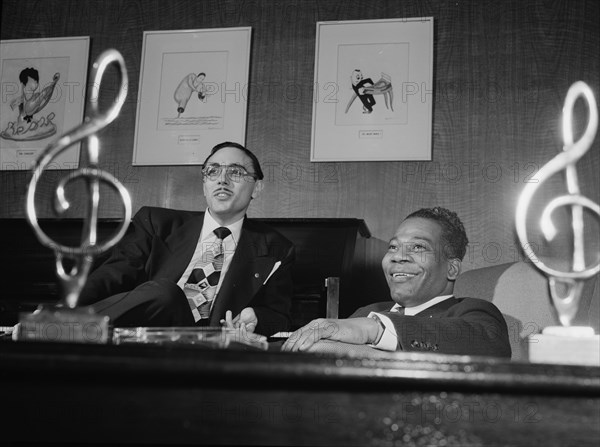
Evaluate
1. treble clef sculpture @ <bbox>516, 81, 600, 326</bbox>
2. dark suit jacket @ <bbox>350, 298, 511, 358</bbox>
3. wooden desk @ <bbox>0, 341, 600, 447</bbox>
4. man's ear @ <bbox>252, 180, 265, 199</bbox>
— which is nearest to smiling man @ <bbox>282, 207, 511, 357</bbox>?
dark suit jacket @ <bbox>350, 298, 511, 358</bbox>

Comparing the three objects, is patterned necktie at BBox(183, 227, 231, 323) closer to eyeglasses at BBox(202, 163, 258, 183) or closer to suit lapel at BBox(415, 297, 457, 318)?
eyeglasses at BBox(202, 163, 258, 183)

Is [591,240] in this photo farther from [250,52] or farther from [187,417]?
[187,417]

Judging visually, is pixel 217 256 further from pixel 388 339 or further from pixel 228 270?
pixel 388 339

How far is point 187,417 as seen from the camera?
73 cm

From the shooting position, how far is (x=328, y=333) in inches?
58.0

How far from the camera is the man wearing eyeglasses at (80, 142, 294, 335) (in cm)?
311

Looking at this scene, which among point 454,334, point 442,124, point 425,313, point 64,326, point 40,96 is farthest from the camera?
point 40,96

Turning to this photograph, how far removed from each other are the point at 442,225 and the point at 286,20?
1506mm

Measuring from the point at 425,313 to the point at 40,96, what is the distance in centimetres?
248

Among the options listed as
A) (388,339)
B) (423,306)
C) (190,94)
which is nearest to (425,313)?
(423,306)

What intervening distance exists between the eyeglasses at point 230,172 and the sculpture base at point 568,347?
2456 mm

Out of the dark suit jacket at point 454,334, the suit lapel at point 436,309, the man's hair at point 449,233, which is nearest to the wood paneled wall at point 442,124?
the man's hair at point 449,233

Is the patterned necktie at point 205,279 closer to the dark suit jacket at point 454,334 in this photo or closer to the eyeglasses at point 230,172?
the eyeglasses at point 230,172

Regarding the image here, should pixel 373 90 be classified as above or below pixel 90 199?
above
